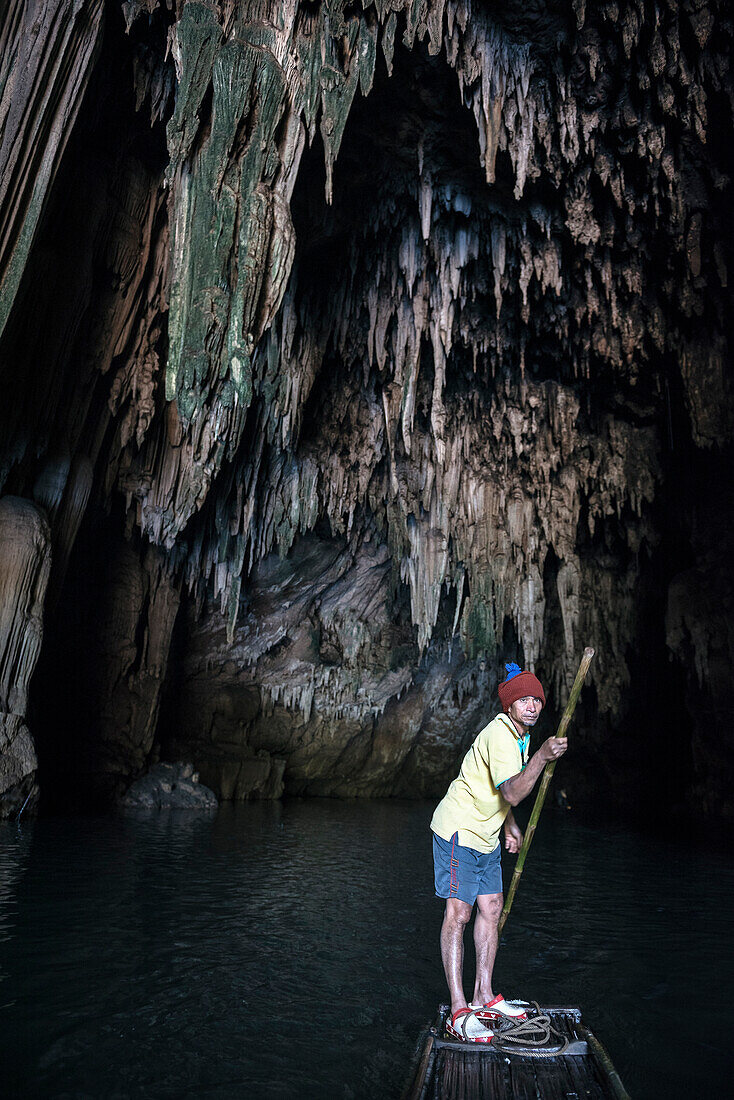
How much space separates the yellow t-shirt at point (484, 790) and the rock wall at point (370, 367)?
426 cm

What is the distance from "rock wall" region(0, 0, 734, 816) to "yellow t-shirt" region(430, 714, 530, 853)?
4261 millimetres

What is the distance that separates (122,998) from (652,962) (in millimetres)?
2530

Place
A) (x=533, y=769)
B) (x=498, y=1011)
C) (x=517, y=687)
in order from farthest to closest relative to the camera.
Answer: (x=517, y=687) < (x=533, y=769) < (x=498, y=1011)

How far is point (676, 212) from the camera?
714cm

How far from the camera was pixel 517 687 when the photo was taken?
2.80 meters

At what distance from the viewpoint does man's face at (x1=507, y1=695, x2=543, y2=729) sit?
276cm

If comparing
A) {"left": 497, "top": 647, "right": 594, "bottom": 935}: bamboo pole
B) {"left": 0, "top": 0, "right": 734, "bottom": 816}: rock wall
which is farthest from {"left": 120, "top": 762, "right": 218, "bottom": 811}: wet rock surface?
{"left": 497, "top": 647, "right": 594, "bottom": 935}: bamboo pole

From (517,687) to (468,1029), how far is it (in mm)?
1150

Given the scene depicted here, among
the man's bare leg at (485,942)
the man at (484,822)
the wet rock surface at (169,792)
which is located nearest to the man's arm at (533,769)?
the man at (484,822)

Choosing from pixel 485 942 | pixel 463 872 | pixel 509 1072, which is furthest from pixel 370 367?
pixel 509 1072

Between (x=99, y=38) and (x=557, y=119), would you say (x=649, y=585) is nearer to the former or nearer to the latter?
(x=557, y=119)

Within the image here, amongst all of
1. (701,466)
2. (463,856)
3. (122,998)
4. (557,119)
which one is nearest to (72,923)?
A: (122,998)

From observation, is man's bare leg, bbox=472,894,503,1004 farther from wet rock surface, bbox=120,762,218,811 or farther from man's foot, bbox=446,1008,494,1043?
wet rock surface, bbox=120,762,218,811

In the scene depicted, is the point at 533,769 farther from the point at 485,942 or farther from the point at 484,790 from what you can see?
the point at 485,942
